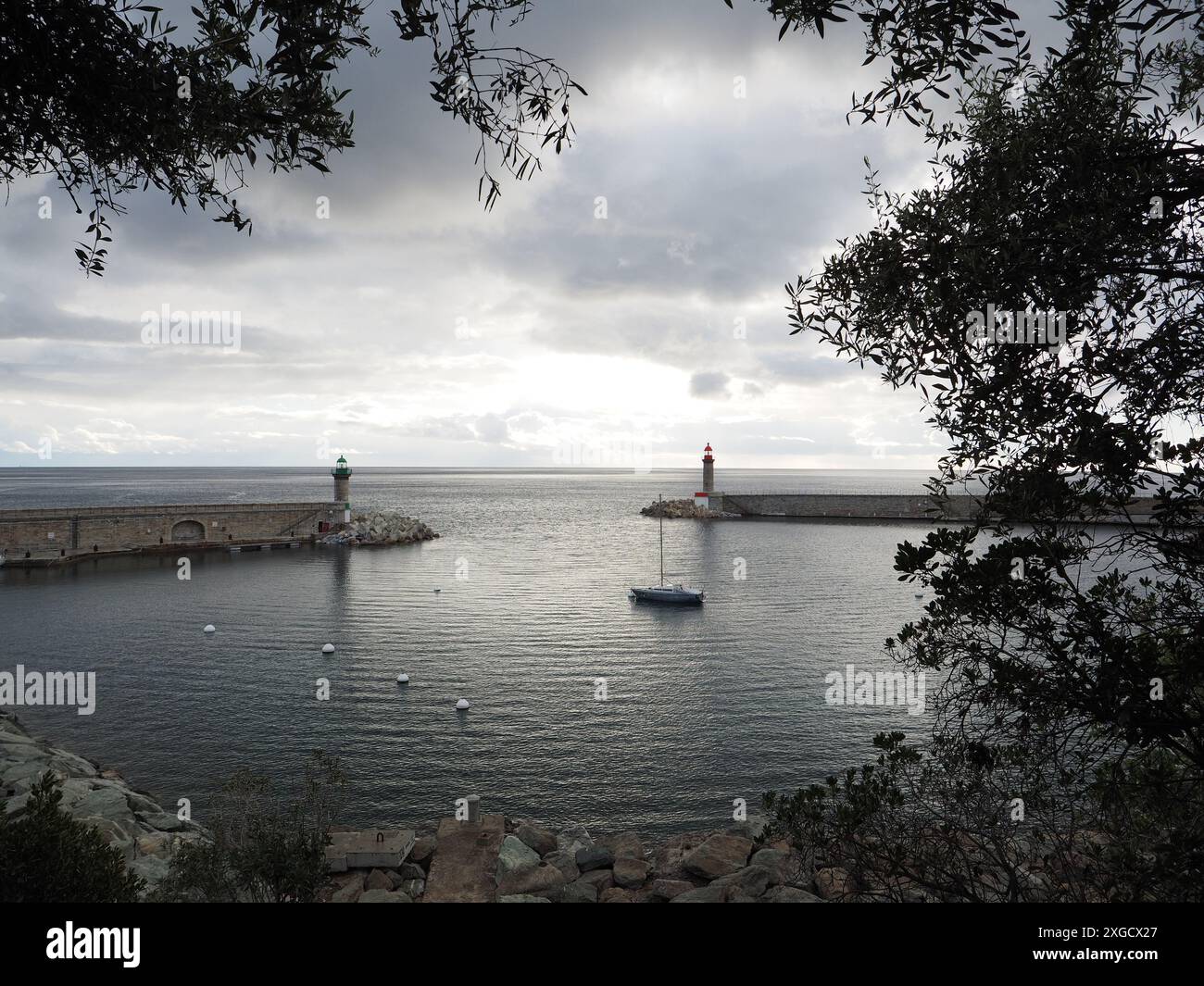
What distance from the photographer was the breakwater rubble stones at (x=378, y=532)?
69.4 meters

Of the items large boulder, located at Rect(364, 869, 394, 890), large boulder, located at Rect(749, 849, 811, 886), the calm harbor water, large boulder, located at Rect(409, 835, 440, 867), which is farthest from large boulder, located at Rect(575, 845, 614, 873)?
large boulder, located at Rect(364, 869, 394, 890)

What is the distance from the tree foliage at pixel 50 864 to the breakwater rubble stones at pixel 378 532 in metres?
66.1

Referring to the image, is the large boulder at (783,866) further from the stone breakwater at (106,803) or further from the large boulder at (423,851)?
the stone breakwater at (106,803)

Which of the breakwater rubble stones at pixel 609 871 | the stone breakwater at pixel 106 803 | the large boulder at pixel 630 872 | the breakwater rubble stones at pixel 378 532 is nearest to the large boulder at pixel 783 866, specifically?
the breakwater rubble stones at pixel 609 871

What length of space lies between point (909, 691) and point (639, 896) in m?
17.0

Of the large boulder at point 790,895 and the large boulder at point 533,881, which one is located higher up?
the large boulder at point 790,895

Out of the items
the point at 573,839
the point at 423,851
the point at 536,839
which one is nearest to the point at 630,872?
the point at 573,839

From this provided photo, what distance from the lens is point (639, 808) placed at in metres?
16.4

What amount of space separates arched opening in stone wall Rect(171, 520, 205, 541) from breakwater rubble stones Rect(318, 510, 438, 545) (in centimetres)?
1101

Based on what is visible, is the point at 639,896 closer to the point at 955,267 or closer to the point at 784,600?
the point at 955,267

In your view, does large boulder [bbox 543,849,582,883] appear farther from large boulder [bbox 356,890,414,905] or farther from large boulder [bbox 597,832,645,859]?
large boulder [bbox 356,890,414,905]

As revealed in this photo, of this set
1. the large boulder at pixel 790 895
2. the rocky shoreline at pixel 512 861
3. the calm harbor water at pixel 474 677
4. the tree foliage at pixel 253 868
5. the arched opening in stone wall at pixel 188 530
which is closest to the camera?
the tree foliage at pixel 253 868

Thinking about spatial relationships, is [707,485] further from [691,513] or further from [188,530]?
[188,530]
